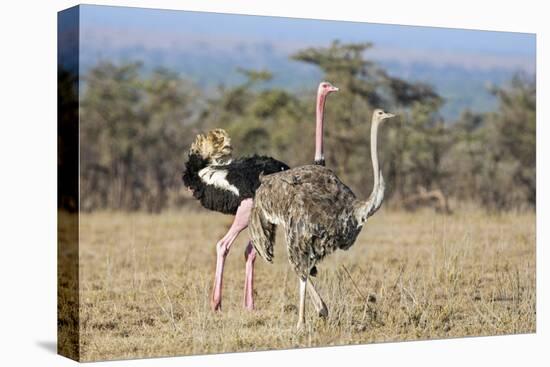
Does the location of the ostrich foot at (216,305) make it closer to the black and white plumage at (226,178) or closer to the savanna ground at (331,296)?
the savanna ground at (331,296)

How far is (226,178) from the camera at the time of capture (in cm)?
1139

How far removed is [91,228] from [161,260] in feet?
10.5

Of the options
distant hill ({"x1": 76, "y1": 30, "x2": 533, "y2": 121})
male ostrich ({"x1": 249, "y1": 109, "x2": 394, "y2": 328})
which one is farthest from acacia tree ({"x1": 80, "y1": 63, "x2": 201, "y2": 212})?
male ostrich ({"x1": 249, "y1": 109, "x2": 394, "y2": 328})

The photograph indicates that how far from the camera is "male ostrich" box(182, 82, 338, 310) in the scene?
1128cm

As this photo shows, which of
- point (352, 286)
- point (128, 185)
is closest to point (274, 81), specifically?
point (128, 185)

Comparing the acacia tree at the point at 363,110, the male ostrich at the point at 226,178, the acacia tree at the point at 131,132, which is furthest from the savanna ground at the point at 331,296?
the acacia tree at the point at 131,132

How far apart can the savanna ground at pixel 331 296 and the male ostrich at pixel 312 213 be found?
0.64 metres

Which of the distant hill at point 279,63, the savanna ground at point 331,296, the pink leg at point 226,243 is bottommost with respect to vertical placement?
the savanna ground at point 331,296

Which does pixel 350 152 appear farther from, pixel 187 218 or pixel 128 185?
pixel 128 185

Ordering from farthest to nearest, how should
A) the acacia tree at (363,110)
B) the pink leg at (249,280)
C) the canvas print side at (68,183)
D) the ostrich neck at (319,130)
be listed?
the acacia tree at (363,110)
the pink leg at (249,280)
the ostrich neck at (319,130)
the canvas print side at (68,183)

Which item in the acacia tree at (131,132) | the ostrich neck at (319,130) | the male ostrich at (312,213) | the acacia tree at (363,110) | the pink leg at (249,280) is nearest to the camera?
the male ostrich at (312,213)

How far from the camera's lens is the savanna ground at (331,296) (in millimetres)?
10703

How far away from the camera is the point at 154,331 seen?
10.7m

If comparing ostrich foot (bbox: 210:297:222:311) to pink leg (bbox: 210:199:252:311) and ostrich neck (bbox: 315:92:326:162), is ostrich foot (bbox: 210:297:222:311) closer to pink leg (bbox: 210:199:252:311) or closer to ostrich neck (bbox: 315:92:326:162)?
pink leg (bbox: 210:199:252:311)
